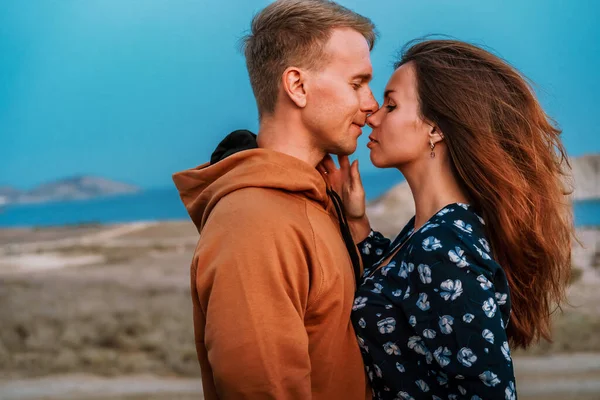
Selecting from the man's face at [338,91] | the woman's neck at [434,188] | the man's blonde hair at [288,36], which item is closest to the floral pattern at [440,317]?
the woman's neck at [434,188]

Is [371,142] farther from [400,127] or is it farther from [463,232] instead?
[463,232]

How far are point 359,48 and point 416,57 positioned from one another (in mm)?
284

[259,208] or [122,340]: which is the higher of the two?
[259,208]

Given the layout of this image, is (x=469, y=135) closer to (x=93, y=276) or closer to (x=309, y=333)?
(x=309, y=333)

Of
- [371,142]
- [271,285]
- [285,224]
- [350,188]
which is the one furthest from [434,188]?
[271,285]

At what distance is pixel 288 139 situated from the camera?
106 inches

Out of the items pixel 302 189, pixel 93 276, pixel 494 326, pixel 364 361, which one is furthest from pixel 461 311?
pixel 93 276

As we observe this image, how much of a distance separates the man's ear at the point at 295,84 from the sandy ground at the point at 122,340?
1855mm

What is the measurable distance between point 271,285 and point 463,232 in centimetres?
76

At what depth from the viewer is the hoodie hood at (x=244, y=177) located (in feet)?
8.06

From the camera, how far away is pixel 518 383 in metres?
6.90

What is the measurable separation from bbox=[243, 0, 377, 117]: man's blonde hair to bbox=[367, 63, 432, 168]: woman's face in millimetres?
266

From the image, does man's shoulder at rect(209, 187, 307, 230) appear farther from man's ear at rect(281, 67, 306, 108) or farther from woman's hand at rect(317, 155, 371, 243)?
woman's hand at rect(317, 155, 371, 243)

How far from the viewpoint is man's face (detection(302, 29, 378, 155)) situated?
2.64 m
